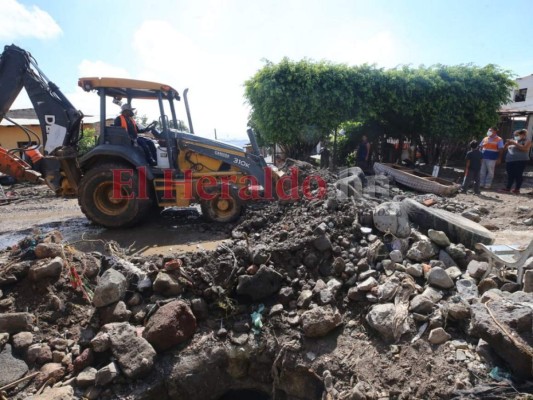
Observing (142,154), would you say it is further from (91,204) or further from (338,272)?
(338,272)

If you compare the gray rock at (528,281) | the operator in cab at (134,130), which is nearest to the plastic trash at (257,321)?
the gray rock at (528,281)

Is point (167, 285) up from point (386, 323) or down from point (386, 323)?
up

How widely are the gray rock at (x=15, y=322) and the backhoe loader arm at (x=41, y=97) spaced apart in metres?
3.39

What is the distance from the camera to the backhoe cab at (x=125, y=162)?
17.2 feet

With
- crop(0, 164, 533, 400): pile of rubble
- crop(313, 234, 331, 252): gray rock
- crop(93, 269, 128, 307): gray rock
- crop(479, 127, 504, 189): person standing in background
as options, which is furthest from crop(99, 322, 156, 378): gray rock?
crop(479, 127, 504, 189): person standing in background

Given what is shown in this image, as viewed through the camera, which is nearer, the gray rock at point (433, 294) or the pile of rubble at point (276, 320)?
the pile of rubble at point (276, 320)

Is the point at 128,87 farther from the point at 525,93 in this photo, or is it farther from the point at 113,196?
the point at 525,93

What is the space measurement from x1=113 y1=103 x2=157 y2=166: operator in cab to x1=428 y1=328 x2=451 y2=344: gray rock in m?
4.80

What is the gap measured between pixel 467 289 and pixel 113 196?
198 inches

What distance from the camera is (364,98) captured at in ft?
33.4

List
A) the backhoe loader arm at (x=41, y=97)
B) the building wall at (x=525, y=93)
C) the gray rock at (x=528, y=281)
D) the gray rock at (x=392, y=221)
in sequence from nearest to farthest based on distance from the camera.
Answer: the gray rock at (x=528, y=281) → the gray rock at (x=392, y=221) → the backhoe loader arm at (x=41, y=97) → the building wall at (x=525, y=93)

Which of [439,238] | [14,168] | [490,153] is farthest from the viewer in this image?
[490,153]

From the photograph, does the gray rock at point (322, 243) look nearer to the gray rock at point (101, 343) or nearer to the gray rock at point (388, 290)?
the gray rock at point (388, 290)

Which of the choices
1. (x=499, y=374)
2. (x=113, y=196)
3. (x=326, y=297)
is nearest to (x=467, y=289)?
(x=499, y=374)
